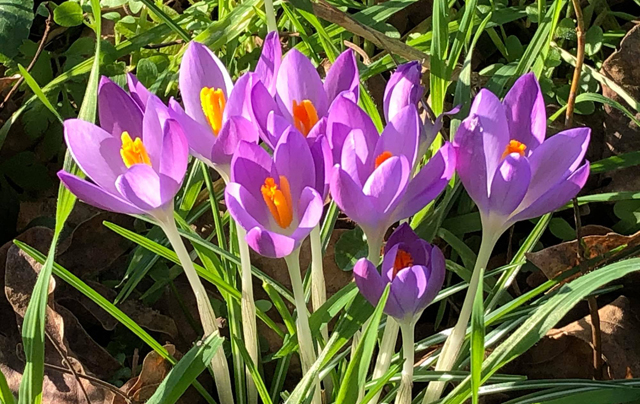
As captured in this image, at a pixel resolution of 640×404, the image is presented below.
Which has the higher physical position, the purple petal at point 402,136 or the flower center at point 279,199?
the purple petal at point 402,136

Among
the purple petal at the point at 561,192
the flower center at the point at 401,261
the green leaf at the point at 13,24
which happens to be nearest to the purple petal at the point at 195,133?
the flower center at the point at 401,261

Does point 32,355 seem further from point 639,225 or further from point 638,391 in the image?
point 639,225

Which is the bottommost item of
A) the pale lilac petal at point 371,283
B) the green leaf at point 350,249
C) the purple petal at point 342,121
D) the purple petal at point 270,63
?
the green leaf at point 350,249

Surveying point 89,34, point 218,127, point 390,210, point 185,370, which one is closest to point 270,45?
point 218,127

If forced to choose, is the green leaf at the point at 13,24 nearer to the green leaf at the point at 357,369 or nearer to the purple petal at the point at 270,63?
the purple petal at the point at 270,63

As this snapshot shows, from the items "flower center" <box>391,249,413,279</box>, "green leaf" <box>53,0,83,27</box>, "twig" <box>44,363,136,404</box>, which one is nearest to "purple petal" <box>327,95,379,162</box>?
"flower center" <box>391,249,413,279</box>

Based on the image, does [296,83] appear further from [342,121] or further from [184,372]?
[184,372]

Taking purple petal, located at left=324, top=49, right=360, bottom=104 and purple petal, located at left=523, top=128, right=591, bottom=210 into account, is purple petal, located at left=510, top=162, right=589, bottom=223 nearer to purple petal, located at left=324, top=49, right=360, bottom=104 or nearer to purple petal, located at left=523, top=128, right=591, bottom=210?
purple petal, located at left=523, top=128, right=591, bottom=210
